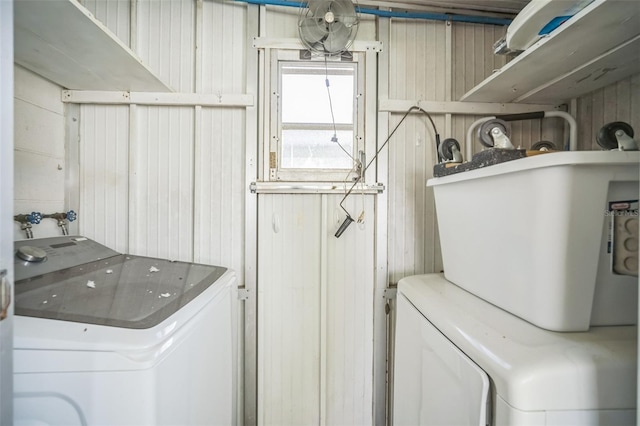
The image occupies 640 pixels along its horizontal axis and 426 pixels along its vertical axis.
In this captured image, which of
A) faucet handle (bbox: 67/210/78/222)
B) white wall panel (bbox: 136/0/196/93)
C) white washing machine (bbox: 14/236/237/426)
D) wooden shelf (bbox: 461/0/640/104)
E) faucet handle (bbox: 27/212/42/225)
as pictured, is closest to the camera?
white washing machine (bbox: 14/236/237/426)

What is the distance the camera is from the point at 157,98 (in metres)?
1.18

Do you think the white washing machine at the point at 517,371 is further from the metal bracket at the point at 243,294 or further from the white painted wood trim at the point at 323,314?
the metal bracket at the point at 243,294

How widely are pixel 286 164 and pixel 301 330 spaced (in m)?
0.83

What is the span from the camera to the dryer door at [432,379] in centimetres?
53

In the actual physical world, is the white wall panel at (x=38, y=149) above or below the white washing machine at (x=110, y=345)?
above

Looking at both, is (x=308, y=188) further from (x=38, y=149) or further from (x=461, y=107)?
(x=38, y=149)

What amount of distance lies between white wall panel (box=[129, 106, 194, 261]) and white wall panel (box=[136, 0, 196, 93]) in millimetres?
167

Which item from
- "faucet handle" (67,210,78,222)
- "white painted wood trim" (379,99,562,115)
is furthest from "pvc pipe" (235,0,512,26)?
"faucet handle" (67,210,78,222)

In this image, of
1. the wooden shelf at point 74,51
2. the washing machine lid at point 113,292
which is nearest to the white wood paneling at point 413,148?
the washing machine lid at point 113,292

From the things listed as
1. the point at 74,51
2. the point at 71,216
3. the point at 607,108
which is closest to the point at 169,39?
the point at 74,51

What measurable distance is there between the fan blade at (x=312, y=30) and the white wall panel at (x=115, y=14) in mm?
827

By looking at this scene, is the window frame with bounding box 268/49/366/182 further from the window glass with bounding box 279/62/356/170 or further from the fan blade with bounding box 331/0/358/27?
the fan blade with bounding box 331/0/358/27

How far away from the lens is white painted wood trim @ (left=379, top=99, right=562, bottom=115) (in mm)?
1249

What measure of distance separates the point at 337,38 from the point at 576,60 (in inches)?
36.4
